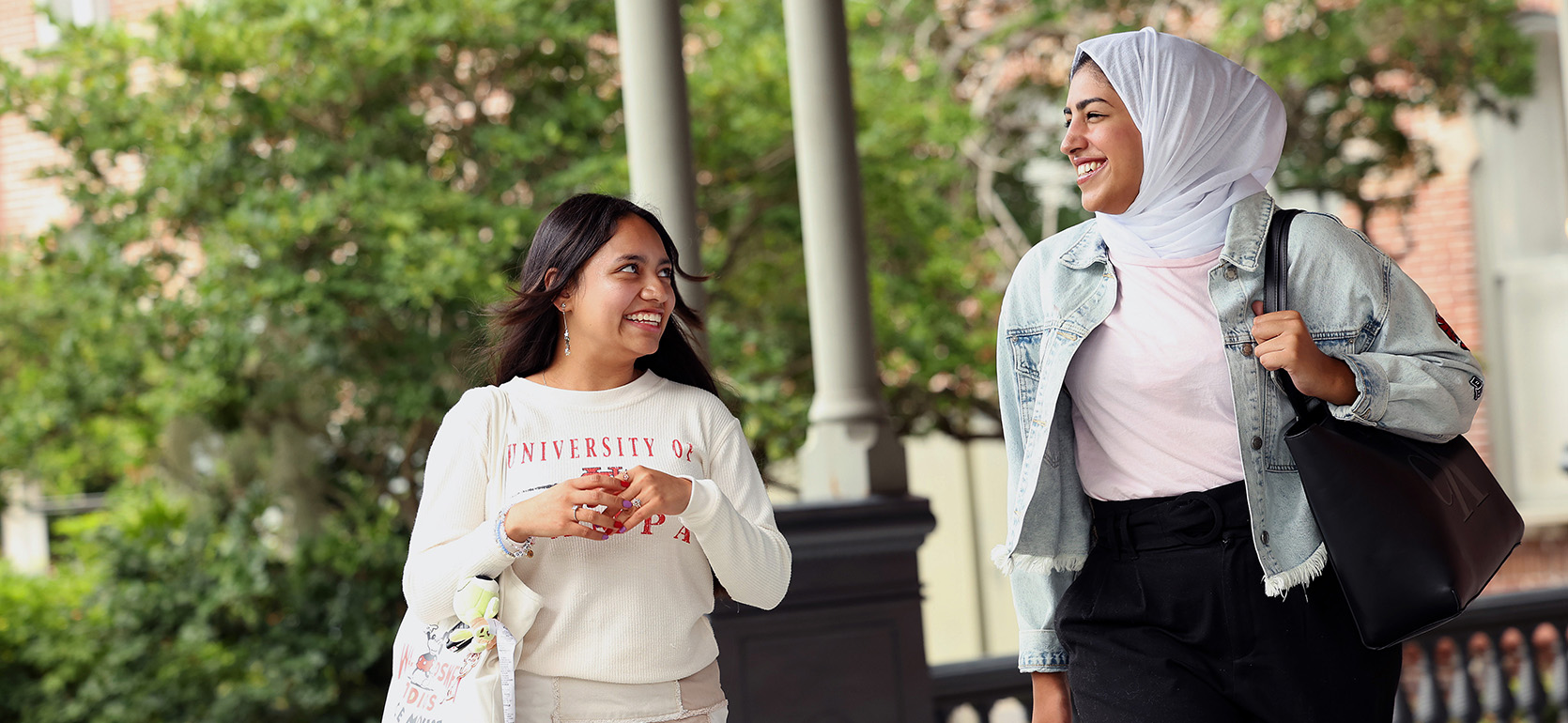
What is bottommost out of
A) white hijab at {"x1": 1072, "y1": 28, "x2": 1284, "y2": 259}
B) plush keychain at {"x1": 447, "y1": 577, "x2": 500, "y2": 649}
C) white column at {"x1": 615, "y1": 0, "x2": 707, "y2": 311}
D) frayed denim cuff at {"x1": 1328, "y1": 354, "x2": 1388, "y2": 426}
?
plush keychain at {"x1": 447, "y1": 577, "x2": 500, "y2": 649}

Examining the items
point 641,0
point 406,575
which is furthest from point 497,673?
point 641,0

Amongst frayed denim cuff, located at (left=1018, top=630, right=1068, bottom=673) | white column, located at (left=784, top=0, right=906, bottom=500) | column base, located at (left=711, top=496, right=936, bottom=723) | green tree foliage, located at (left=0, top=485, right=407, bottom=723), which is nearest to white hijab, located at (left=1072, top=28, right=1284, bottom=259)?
frayed denim cuff, located at (left=1018, top=630, right=1068, bottom=673)

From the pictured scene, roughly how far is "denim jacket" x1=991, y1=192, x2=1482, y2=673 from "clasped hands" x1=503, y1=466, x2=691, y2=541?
602mm

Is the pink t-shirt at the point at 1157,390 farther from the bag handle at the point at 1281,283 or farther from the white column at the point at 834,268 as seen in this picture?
the white column at the point at 834,268

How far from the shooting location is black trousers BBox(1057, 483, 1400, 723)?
1.95 meters

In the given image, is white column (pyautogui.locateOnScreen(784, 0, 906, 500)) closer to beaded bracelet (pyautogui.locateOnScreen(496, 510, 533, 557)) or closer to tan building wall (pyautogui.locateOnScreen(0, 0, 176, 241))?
beaded bracelet (pyautogui.locateOnScreen(496, 510, 533, 557))

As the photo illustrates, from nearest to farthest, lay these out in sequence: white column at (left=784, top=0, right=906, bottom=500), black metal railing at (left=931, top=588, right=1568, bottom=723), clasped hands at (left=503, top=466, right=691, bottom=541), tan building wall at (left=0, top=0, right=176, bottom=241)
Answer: clasped hands at (left=503, top=466, right=691, bottom=541) < white column at (left=784, top=0, right=906, bottom=500) < black metal railing at (left=931, top=588, right=1568, bottom=723) < tan building wall at (left=0, top=0, right=176, bottom=241)

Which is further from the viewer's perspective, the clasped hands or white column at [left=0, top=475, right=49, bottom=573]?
white column at [left=0, top=475, right=49, bottom=573]

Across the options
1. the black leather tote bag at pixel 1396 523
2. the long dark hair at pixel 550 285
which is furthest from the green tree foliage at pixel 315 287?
the black leather tote bag at pixel 1396 523

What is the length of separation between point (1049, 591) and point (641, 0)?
213 centimetres

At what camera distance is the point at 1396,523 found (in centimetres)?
183

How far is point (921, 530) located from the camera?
3.77 meters

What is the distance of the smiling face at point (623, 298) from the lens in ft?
6.50

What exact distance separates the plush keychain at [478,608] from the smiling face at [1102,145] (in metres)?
0.99
